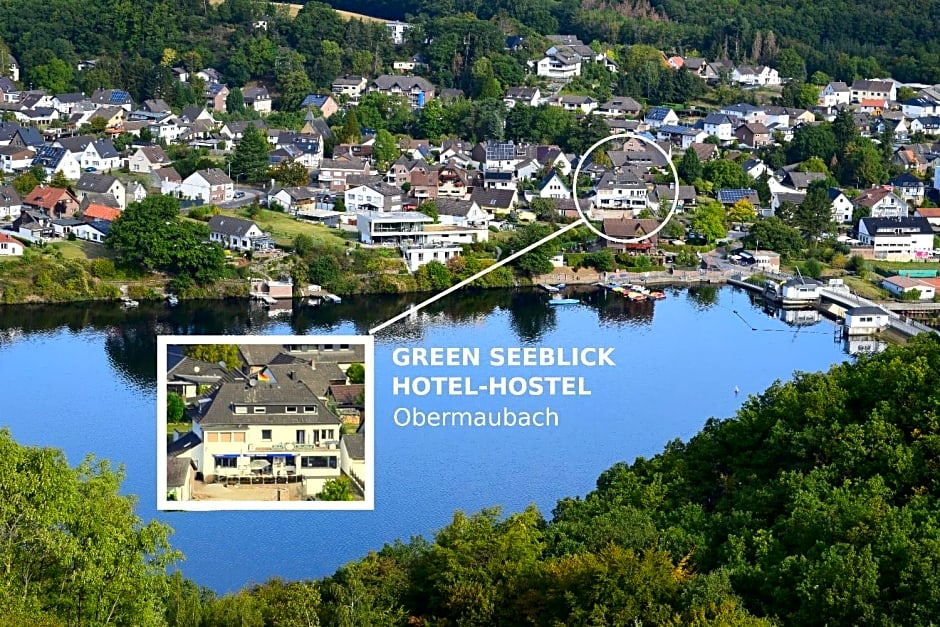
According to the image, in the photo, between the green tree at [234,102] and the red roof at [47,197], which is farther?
the green tree at [234,102]

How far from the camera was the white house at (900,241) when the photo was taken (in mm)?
13023

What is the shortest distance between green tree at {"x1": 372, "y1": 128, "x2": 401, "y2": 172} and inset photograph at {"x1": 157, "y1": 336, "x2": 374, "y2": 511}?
9.82m

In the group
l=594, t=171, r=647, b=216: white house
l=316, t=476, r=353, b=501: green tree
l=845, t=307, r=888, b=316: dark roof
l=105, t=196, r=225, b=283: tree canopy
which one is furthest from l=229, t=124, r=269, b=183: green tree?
l=316, t=476, r=353, b=501: green tree

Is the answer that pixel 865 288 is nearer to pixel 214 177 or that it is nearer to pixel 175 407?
pixel 214 177

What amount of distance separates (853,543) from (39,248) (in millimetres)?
8255

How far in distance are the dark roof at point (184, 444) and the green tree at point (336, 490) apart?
15.3 inches

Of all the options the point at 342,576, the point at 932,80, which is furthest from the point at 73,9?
the point at 342,576

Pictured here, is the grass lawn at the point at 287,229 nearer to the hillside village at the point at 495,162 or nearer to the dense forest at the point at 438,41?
the hillside village at the point at 495,162

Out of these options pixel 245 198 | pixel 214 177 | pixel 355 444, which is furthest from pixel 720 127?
pixel 355 444

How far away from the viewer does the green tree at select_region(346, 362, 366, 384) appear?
4860mm

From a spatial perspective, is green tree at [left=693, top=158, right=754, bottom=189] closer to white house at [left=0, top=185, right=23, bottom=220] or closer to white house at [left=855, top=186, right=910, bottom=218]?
white house at [left=855, top=186, right=910, bottom=218]

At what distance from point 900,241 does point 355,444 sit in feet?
29.9

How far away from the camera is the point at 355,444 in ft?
15.8

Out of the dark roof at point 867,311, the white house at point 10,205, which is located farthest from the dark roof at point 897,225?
the white house at point 10,205
